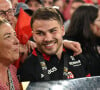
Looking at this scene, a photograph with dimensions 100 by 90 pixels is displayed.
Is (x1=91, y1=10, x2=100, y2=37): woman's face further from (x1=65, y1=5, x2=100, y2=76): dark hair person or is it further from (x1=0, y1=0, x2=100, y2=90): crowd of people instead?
(x1=0, y1=0, x2=100, y2=90): crowd of people

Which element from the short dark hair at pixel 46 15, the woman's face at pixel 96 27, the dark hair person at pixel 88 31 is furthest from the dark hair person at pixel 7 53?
the woman's face at pixel 96 27

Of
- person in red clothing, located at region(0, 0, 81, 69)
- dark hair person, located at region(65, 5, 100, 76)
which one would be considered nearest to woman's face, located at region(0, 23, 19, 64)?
person in red clothing, located at region(0, 0, 81, 69)

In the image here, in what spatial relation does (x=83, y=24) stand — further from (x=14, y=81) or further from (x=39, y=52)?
(x=14, y=81)

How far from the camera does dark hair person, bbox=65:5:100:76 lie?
2.71m

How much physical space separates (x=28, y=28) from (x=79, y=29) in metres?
0.68

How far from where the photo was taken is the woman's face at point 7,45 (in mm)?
1683

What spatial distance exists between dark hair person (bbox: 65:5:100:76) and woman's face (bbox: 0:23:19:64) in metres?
0.99

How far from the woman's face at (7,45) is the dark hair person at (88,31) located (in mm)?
993

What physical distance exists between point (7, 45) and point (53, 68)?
1.47 ft

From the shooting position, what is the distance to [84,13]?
315cm

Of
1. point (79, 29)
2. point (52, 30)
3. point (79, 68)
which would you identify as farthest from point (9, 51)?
point (79, 29)

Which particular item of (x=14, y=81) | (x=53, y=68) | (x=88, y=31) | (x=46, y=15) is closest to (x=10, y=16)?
(x=46, y=15)

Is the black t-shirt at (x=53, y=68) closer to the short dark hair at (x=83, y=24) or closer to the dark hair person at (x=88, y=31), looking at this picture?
the dark hair person at (x=88, y=31)

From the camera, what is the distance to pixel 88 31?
2.98 meters
